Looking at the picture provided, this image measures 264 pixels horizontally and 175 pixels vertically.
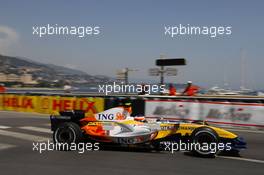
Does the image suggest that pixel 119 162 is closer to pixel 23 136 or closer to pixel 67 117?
pixel 67 117

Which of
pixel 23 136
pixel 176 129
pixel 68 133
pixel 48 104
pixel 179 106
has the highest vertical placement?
pixel 48 104

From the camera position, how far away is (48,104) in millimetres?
21922

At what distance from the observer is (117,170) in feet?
23.1

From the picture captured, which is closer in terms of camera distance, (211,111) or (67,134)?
(67,134)

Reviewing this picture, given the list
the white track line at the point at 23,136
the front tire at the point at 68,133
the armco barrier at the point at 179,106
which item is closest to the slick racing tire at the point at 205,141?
the front tire at the point at 68,133

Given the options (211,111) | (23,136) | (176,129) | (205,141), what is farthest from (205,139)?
(211,111)

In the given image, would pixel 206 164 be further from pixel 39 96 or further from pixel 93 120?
pixel 39 96

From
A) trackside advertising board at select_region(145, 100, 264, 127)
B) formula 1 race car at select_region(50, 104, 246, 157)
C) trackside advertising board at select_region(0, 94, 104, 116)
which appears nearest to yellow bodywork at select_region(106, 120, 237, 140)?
formula 1 race car at select_region(50, 104, 246, 157)

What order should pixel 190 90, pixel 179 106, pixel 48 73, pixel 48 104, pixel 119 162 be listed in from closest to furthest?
pixel 119 162 → pixel 179 106 → pixel 190 90 → pixel 48 104 → pixel 48 73

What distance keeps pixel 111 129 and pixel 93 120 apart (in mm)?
606

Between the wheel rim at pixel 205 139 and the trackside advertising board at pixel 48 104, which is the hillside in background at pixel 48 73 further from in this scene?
the wheel rim at pixel 205 139

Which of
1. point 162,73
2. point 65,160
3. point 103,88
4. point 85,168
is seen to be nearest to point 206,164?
point 85,168

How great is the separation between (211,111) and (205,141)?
813 centimetres

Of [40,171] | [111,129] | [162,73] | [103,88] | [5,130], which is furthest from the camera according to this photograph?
[162,73]
